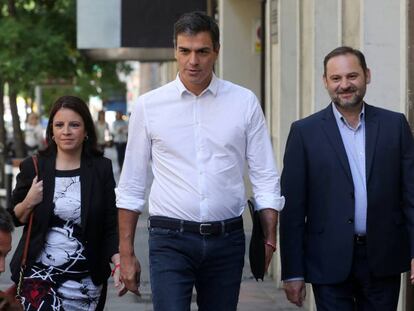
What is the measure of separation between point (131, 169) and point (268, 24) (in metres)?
7.06

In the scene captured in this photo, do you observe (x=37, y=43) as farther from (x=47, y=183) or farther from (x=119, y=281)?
(x=119, y=281)

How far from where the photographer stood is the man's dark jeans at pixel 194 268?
5.43 metres

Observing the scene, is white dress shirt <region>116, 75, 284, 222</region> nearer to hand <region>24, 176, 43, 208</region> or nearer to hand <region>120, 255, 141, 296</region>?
hand <region>120, 255, 141, 296</region>

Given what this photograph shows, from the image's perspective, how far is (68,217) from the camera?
19.8ft

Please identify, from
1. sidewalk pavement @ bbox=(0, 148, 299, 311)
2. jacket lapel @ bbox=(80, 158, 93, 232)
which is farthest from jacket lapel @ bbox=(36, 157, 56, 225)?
sidewalk pavement @ bbox=(0, 148, 299, 311)

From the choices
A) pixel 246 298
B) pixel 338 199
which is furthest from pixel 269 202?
pixel 246 298

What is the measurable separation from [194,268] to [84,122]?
1.17 m

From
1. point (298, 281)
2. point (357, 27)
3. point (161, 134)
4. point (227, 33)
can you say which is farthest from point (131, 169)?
point (227, 33)

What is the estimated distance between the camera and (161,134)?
550 cm

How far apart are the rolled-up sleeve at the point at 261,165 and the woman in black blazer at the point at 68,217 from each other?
0.84 metres

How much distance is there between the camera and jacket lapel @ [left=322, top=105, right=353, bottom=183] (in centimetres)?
567

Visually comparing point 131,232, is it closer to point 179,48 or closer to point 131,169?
point 131,169

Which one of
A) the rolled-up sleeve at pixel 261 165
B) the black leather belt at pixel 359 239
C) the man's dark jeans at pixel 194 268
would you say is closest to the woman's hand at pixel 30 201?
the man's dark jeans at pixel 194 268

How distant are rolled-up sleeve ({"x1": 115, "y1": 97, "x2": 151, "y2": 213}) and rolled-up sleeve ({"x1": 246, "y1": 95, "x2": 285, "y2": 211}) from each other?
0.49 metres
